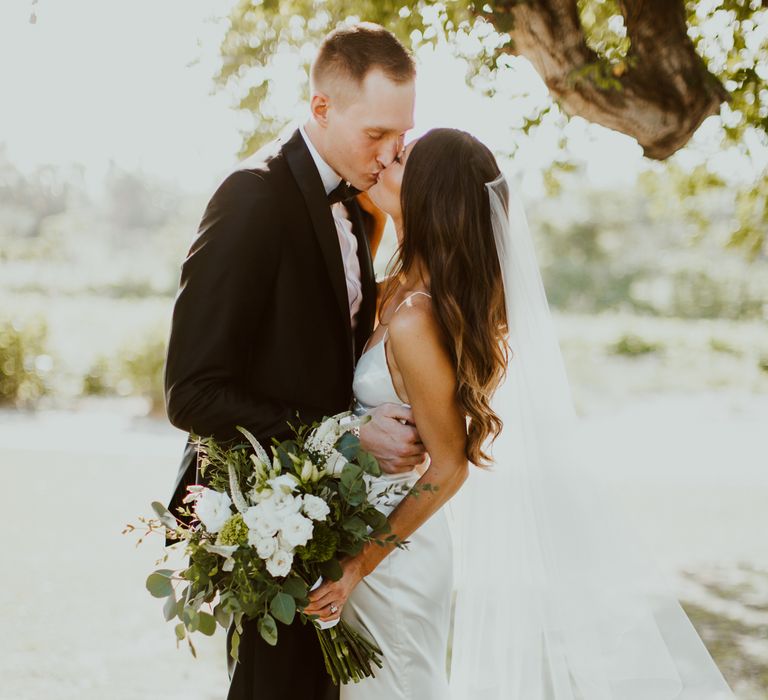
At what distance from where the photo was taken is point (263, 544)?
2229mm

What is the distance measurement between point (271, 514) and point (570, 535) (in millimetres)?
1137

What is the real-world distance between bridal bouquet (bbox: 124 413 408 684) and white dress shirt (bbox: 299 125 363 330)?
695mm

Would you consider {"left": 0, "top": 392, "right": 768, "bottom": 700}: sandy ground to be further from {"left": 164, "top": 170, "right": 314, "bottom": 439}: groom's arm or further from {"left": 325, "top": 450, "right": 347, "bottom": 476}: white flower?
{"left": 164, "top": 170, "right": 314, "bottom": 439}: groom's arm

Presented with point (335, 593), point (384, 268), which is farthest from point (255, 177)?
point (384, 268)

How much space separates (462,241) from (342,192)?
0.51m

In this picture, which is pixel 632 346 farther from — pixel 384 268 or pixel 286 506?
pixel 286 506

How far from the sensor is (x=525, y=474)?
2959mm

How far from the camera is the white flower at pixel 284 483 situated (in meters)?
2.28

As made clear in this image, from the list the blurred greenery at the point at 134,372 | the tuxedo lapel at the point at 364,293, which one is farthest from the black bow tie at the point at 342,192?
the blurred greenery at the point at 134,372

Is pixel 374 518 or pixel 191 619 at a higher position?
pixel 374 518

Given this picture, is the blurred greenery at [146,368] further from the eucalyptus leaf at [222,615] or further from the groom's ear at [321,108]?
the eucalyptus leaf at [222,615]

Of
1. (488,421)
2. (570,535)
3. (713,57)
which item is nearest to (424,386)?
(488,421)

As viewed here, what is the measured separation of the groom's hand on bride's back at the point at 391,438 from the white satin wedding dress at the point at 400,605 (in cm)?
10

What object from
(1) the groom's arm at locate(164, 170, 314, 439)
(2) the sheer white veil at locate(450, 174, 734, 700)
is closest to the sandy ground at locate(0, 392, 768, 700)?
(2) the sheer white veil at locate(450, 174, 734, 700)
